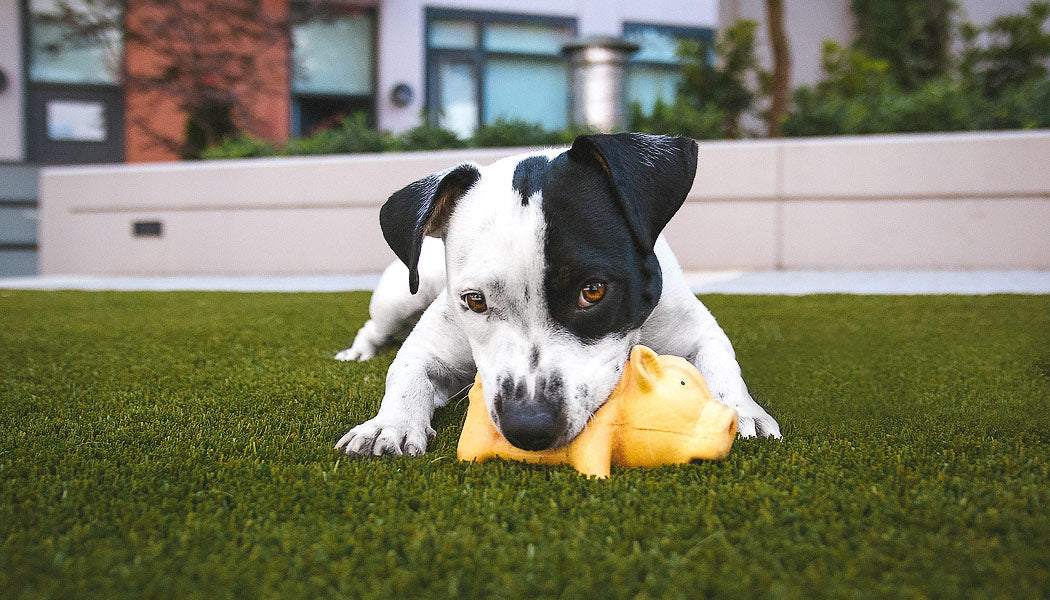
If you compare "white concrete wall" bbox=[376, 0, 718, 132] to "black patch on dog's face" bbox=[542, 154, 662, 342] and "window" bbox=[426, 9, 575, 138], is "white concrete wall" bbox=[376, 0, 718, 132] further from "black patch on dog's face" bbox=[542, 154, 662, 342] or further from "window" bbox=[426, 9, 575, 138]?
"black patch on dog's face" bbox=[542, 154, 662, 342]

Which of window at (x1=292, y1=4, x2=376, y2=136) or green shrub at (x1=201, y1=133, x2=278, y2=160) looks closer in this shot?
green shrub at (x1=201, y1=133, x2=278, y2=160)

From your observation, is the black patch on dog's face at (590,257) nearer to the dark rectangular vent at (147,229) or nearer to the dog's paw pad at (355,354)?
the dog's paw pad at (355,354)

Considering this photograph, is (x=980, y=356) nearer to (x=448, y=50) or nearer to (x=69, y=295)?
(x=69, y=295)

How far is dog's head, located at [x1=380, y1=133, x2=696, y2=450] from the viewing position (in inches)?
77.4

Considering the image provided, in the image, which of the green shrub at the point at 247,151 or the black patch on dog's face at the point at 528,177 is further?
the green shrub at the point at 247,151

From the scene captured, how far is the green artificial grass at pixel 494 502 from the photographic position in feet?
4.12

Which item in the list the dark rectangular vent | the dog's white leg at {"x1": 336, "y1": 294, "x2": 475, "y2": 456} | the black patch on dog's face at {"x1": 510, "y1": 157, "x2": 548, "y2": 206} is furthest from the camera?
the dark rectangular vent

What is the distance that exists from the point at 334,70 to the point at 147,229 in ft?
→ 20.9

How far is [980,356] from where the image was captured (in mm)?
3467

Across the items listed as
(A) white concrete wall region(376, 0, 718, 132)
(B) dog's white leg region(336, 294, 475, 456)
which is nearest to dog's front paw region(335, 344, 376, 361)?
(B) dog's white leg region(336, 294, 475, 456)

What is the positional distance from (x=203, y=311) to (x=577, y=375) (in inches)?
174

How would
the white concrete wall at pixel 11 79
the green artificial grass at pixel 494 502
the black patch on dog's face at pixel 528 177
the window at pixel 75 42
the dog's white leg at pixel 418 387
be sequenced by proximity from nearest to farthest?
the green artificial grass at pixel 494 502 → the dog's white leg at pixel 418 387 → the black patch on dog's face at pixel 528 177 → the window at pixel 75 42 → the white concrete wall at pixel 11 79

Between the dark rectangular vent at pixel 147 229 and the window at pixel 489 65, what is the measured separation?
672 centimetres

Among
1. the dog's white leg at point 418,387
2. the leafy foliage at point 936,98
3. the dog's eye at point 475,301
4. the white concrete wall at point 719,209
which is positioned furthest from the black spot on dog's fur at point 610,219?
the leafy foliage at point 936,98
